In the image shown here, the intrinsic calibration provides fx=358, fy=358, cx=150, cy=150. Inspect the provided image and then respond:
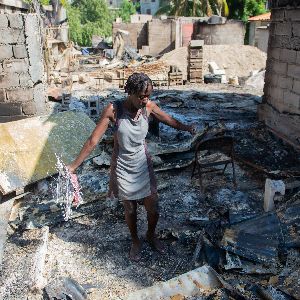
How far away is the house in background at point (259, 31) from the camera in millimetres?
24828

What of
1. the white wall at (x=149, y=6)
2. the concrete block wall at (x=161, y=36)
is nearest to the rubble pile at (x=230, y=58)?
the concrete block wall at (x=161, y=36)

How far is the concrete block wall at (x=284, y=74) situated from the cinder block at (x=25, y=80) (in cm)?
481

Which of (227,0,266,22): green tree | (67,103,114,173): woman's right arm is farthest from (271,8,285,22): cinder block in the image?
(227,0,266,22): green tree

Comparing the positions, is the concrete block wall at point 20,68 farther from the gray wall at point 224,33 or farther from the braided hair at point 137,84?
the gray wall at point 224,33

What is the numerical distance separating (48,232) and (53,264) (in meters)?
0.55

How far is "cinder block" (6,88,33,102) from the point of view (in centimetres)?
638

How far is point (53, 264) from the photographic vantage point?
3.73 meters

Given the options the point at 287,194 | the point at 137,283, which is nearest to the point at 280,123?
the point at 287,194

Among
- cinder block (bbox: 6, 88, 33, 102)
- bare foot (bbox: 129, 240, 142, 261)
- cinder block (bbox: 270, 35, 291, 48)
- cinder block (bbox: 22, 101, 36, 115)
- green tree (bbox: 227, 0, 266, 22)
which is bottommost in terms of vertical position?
bare foot (bbox: 129, 240, 142, 261)

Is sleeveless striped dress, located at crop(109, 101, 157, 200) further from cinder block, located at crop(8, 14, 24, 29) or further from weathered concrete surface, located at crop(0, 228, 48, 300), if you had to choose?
cinder block, located at crop(8, 14, 24, 29)

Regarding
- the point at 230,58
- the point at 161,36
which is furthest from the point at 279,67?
the point at 161,36

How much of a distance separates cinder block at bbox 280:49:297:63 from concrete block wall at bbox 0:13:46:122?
15.2 ft

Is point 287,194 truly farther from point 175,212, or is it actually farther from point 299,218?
point 175,212

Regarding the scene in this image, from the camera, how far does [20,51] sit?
20.2 ft
